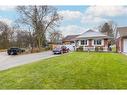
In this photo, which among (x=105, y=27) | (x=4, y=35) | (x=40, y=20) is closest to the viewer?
(x=4, y=35)

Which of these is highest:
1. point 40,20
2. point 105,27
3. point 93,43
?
point 40,20

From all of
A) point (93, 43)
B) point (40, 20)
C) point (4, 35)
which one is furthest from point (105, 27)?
point (93, 43)

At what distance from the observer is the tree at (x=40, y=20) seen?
8.98m

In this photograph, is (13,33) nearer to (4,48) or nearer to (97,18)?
(4,48)

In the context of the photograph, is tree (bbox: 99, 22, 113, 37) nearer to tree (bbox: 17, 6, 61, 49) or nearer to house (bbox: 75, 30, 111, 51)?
tree (bbox: 17, 6, 61, 49)

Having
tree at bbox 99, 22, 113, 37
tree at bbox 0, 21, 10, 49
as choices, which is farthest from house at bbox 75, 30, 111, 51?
tree at bbox 0, 21, 10, 49

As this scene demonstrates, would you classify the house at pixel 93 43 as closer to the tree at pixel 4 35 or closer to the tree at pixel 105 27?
the tree at pixel 105 27

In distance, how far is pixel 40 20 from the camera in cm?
1023

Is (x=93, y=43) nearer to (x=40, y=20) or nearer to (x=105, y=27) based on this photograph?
(x=105, y=27)

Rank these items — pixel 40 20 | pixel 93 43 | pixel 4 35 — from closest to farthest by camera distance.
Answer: pixel 4 35, pixel 40 20, pixel 93 43

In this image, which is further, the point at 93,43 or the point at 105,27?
the point at 93,43

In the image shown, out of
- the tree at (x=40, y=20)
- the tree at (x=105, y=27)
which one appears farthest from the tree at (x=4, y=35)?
the tree at (x=105, y=27)

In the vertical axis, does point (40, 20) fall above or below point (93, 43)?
above
